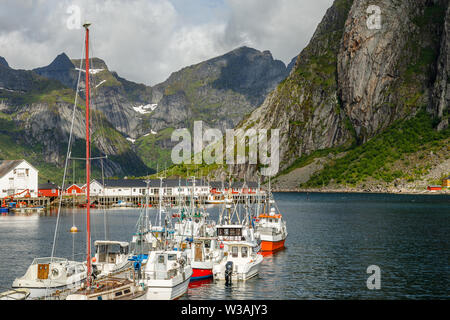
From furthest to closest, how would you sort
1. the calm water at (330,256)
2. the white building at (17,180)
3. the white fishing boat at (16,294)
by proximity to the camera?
the white building at (17,180) → the calm water at (330,256) → the white fishing boat at (16,294)

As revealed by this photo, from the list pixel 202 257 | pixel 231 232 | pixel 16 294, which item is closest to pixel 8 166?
pixel 231 232

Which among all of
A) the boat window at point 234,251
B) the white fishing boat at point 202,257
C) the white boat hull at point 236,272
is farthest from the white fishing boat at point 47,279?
the boat window at point 234,251

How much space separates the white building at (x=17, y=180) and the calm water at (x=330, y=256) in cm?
6343

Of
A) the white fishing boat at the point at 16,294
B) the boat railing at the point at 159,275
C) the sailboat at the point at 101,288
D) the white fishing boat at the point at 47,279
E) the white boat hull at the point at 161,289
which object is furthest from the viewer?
the white fishing boat at the point at 47,279

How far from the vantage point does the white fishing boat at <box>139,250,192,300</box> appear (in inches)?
1681

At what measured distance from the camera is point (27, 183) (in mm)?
194625

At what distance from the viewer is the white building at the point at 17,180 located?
190625 mm

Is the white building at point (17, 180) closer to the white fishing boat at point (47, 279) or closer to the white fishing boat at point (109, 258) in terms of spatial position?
the white fishing boat at point (109, 258)

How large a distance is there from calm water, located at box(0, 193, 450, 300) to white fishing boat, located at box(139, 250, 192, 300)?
327 centimetres

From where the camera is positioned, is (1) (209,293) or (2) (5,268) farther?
(2) (5,268)

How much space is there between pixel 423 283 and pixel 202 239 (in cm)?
2532

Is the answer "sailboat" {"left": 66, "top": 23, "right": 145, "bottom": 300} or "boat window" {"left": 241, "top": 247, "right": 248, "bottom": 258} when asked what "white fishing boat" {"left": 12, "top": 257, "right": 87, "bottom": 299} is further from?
"boat window" {"left": 241, "top": 247, "right": 248, "bottom": 258}
